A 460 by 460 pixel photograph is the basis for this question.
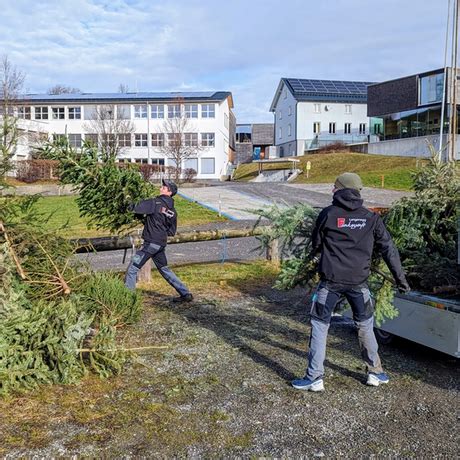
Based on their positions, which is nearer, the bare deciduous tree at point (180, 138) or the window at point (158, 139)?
the bare deciduous tree at point (180, 138)

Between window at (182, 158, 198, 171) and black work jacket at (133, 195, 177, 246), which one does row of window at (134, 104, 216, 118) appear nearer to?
window at (182, 158, 198, 171)

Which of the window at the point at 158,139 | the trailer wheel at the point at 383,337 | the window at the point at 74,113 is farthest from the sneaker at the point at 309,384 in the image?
the window at the point at 74,113

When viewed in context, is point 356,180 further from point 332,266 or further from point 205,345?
point 205,345

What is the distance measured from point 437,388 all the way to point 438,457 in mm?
1291

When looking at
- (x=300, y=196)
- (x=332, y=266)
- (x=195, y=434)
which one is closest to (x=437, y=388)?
(x=332, y=266)

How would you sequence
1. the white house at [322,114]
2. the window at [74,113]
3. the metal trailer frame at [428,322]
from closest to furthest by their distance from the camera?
the metal trailer frame at [428,322]
the window at [74,113]
the white house at [322,114]

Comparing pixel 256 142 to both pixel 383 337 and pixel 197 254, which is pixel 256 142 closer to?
pixel 197 254

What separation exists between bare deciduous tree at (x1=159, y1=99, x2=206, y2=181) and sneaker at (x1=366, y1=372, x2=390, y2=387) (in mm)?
50387

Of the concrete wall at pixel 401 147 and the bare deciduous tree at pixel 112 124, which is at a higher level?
the bare deciduous tree at pixel 112 124

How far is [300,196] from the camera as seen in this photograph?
2864 centimetres

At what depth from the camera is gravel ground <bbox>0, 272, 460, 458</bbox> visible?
370 centimetres

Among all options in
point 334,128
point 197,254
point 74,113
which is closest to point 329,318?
point 197,254

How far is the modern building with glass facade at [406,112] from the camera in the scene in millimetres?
42750

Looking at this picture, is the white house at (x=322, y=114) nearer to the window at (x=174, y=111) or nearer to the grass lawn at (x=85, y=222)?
the window at (x=174, y=111)
